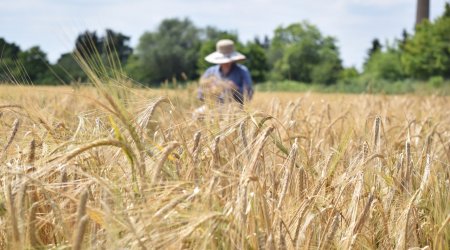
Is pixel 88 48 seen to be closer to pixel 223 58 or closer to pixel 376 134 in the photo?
pixel 376 134

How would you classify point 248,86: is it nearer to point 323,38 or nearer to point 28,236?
point 28,236

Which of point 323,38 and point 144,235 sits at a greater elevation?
point 323,38

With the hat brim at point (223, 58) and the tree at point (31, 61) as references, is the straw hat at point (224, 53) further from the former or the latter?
the tree at point (31, 61)

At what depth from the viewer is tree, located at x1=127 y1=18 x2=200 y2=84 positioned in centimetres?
4681

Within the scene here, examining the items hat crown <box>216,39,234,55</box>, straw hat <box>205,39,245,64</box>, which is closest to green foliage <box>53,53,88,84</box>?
straw hat <box>205,39,245,64</box>

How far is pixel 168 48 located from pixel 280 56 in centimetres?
1076

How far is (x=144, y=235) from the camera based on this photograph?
1.10 meters

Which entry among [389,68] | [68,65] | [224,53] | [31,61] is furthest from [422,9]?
[68,65]

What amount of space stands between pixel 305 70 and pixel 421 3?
6.82m

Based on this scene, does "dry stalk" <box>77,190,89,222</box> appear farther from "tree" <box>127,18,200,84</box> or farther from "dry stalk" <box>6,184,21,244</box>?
"tree" <box>127,18,200,84</box>

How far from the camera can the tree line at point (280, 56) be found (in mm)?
25266

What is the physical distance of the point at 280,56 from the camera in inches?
2098

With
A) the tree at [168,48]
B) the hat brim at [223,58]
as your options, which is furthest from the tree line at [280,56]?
the hat brim at [223,58]

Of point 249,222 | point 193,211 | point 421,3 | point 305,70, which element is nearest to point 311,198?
point 249,222
